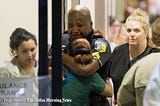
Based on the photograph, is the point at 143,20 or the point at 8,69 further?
the point at 143,20

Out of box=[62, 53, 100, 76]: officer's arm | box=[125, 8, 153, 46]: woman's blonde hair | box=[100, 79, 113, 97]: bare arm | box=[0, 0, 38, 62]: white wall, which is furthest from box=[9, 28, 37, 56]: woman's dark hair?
box=[125, 8, 153, 46]: woman's blonde hair

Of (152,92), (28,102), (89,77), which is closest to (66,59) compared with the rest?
(89,77)

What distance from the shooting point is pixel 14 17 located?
221 centimetres

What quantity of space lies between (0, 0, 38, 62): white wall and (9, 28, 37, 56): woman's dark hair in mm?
22

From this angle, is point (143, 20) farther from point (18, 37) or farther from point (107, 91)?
point (18, 37)

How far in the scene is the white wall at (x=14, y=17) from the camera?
220cm

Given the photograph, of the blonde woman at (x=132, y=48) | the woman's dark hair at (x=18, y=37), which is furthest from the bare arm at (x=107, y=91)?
the woman's dark hair at (x=18, y=37)

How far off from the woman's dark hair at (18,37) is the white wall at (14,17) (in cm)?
2

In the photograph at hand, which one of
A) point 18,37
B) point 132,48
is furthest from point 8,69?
point 132,48

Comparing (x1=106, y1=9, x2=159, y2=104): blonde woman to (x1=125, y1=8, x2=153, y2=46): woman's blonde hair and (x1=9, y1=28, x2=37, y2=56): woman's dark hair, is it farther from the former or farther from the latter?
(x1=9, y1=28, x2=37, y2=56): woman's dark hair

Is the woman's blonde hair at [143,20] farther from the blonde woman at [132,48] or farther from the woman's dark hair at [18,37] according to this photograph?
the woman's dark hair at [18,37]

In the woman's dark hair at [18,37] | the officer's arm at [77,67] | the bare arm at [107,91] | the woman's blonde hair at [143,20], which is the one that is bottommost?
the bare arm at [107,91]

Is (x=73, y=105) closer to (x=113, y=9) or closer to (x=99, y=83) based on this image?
(x=99, y=83)

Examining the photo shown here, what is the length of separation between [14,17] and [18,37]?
0.37 feet
